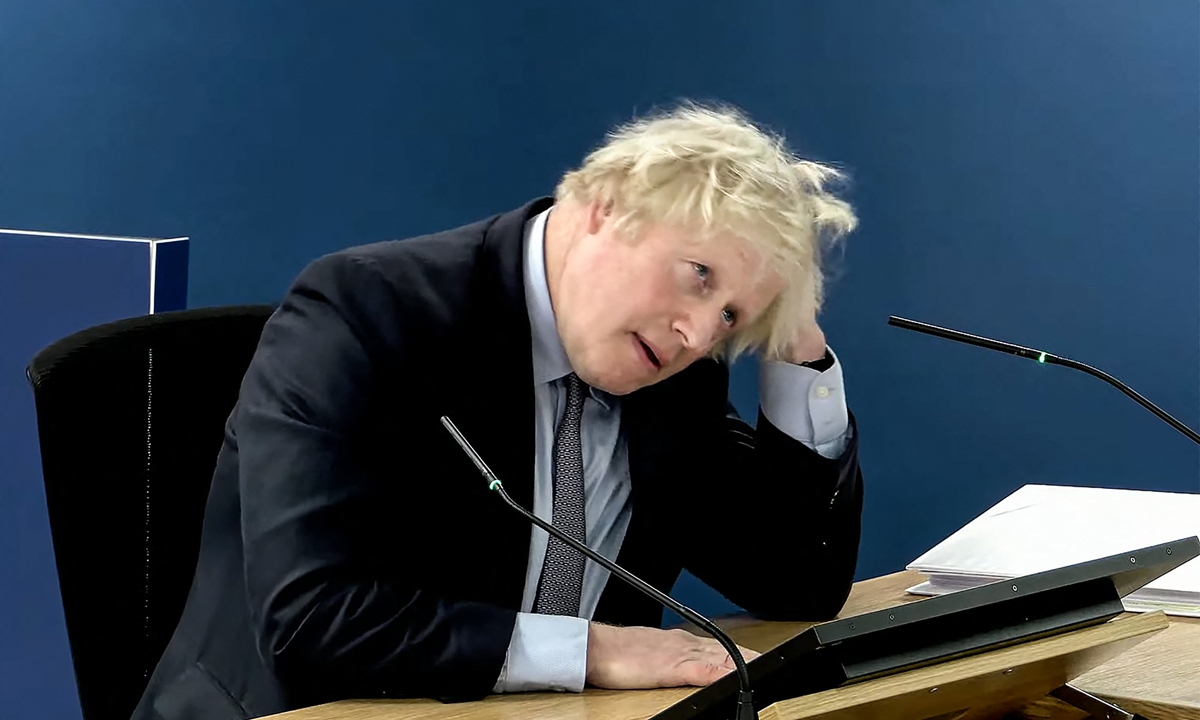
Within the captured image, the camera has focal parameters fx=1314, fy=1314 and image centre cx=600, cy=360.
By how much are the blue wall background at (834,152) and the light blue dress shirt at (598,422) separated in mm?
781

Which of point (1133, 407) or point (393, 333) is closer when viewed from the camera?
point (393, 333)

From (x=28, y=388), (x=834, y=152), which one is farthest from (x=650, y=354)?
(x=28, y=388)

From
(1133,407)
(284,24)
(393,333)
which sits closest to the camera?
(393,333)

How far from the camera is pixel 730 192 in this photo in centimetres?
122

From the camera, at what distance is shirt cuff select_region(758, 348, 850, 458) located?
1466 mm

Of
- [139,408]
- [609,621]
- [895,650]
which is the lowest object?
[609,621]

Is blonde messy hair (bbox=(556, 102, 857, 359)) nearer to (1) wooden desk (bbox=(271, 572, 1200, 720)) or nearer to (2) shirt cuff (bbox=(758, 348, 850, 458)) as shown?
(2) shirt cuff (bbox=(758, 348, 850, 458))

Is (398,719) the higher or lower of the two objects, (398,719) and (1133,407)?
the lower

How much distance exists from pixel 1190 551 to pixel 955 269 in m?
1.34

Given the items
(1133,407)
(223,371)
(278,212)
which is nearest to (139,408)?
(223,371)

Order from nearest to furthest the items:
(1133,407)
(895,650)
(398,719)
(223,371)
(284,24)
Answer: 1. (895,650)
2. (398,719)
3. (223,371)
4. (1133,407)
5. (284,24)

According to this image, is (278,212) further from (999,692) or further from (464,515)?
(999,692)

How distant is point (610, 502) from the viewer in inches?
55.9

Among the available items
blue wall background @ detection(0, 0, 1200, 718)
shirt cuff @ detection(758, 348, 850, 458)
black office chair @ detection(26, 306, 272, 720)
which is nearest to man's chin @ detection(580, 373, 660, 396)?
shirt cuff @ detection(758, 348, 850, 458)
